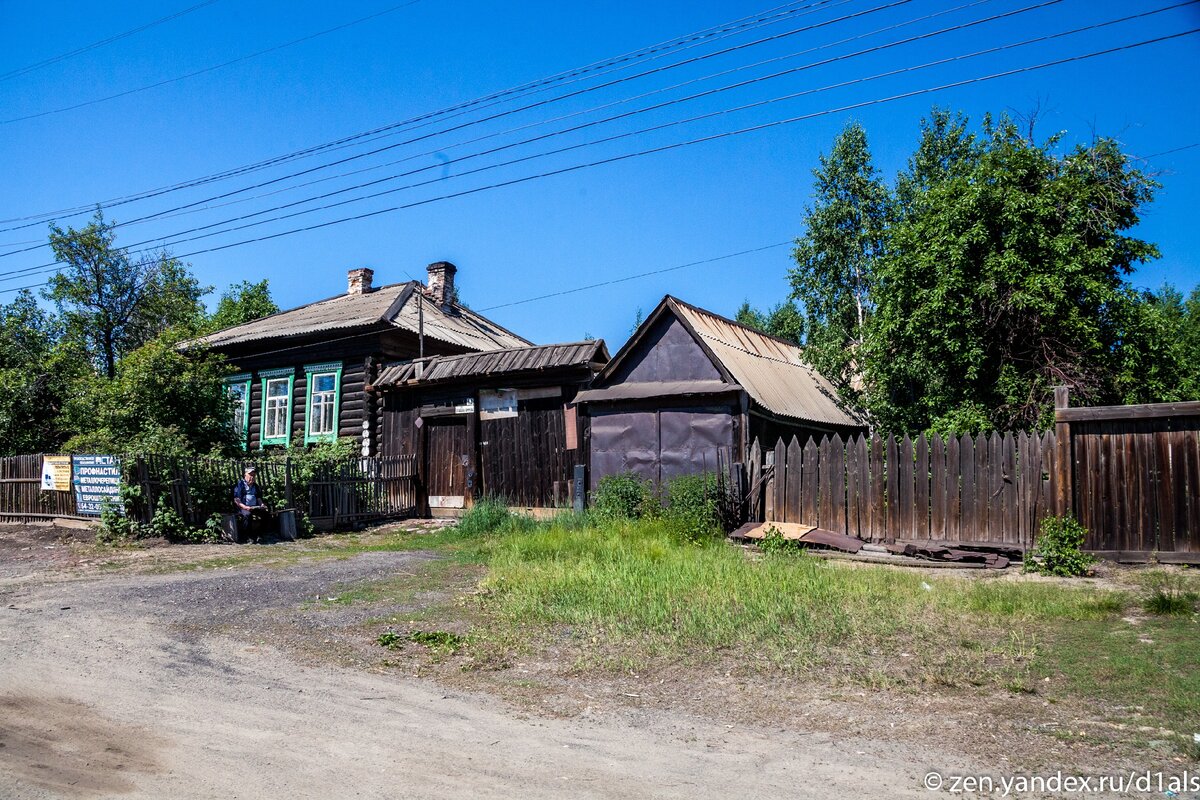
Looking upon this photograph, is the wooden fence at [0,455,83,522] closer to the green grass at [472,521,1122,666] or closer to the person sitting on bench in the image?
the person sitting on bench

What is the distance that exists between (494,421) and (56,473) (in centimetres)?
925

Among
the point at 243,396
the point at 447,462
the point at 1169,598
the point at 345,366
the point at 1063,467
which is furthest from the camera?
the point at 243,396

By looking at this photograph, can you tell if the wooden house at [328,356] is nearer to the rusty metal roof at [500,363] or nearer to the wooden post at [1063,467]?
the rusty metal roof at [500,363]

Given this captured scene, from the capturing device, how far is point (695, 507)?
12.8 meters

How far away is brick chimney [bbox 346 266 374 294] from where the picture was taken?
2578 cm

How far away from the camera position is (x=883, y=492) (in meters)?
11.9

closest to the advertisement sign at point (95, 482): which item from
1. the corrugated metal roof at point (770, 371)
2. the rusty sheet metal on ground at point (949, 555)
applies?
the corrugated metal roof at point (770, 371)

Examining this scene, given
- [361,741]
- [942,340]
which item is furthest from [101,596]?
[942,340]

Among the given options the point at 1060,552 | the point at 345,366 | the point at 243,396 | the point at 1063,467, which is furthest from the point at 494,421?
the point at 1060,552

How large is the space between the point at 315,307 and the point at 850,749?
24.0 meters

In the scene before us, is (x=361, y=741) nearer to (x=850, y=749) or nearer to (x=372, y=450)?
(x=850, y=749)

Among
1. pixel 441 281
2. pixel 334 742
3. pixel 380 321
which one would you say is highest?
pixel 441 281

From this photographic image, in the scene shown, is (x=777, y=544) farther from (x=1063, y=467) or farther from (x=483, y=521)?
(x=483, y=521)

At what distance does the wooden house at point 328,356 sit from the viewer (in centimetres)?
2067
